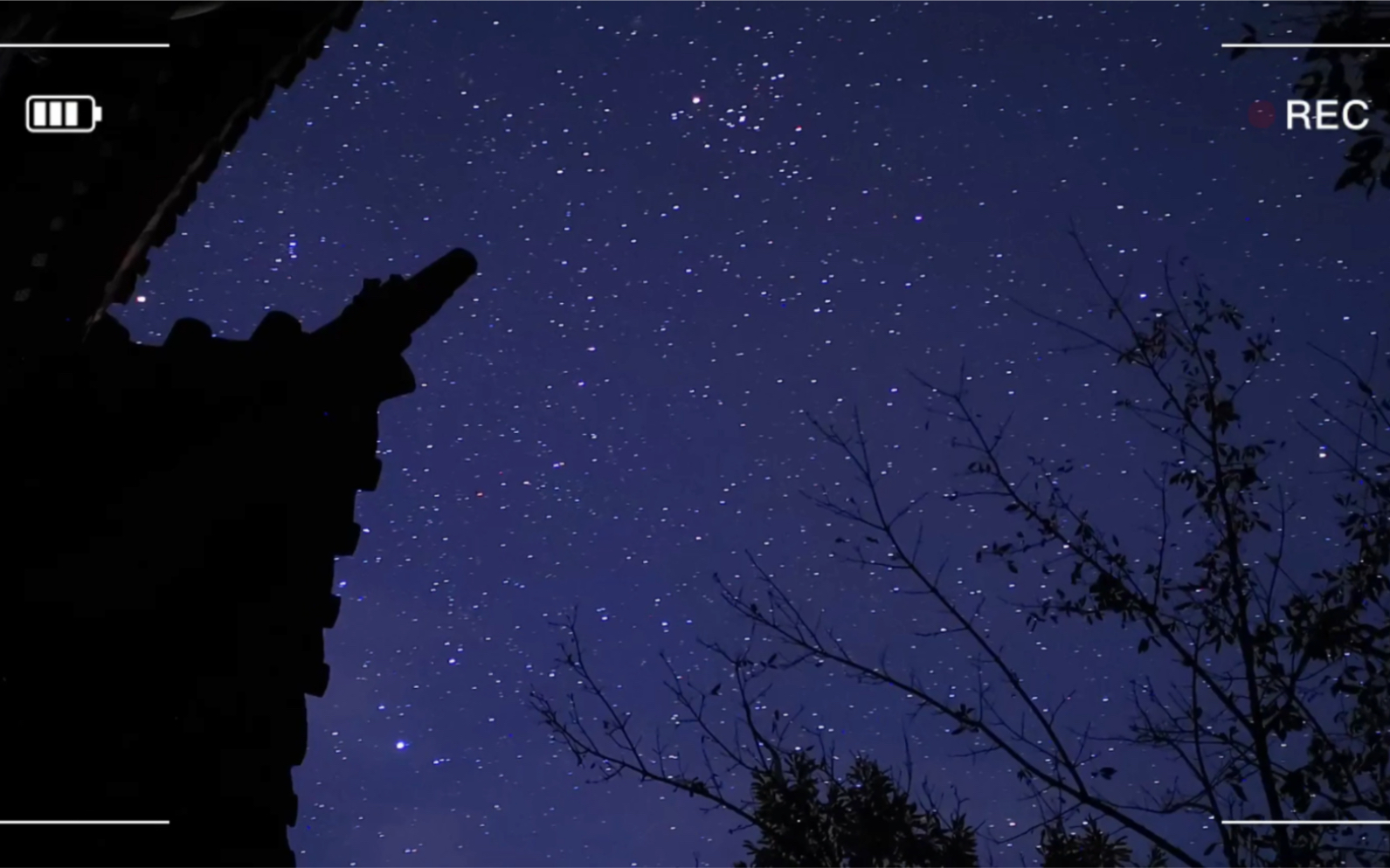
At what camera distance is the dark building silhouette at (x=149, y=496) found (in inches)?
185

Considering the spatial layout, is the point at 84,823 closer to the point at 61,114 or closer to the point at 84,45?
the point at 61,114

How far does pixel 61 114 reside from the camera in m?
5.28

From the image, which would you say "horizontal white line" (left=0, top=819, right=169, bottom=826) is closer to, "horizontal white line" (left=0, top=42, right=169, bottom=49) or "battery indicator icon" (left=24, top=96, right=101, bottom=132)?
"battery indicator icon" (left=24, top=96, right=101, bottom=132)

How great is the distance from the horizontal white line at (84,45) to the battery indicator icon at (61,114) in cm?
25

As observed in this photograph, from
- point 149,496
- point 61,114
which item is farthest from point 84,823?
point 61,114

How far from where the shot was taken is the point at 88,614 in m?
4.81

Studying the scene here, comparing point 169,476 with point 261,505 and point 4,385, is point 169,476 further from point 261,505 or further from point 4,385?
point 4,385

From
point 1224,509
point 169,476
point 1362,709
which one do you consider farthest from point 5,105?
point 1362,709

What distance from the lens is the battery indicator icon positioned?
5180 mm

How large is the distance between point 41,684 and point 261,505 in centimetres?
123

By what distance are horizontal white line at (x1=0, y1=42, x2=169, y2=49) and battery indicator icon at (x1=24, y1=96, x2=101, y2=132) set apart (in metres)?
0.25

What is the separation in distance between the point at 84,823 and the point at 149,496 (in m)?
1.46

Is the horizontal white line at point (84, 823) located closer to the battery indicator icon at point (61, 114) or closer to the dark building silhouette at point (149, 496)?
the dark building silhouette at point (149, 496)

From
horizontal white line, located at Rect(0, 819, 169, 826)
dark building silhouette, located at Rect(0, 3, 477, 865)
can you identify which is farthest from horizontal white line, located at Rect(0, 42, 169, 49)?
horizontal white line, located at Rect(0, 819, 169, 826)
